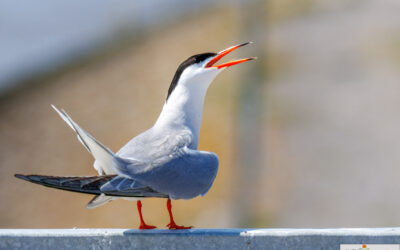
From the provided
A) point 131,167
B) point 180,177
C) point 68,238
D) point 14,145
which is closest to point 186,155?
point 180,177

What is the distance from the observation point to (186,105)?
89.9 inches

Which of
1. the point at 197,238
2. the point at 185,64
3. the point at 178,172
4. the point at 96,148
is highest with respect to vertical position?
the point at 185,64

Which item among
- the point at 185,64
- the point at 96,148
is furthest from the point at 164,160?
the point at 185,64

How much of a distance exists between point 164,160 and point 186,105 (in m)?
0.31

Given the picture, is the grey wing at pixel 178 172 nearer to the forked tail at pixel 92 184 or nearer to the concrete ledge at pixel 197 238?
the forked tail at pixel 92 184

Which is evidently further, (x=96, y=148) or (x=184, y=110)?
(x=184, y=110)

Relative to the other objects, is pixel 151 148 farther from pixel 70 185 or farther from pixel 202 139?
pixel 202 139

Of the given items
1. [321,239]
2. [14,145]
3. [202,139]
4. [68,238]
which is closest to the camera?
[321,239]

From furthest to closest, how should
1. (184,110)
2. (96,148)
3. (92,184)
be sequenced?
(184,110), (96,148), (92,184)

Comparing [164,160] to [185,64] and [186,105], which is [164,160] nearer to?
[186,105]

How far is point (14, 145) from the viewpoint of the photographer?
9.52 m

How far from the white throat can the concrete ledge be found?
460 millimetres

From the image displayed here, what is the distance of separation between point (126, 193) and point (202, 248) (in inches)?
12.4

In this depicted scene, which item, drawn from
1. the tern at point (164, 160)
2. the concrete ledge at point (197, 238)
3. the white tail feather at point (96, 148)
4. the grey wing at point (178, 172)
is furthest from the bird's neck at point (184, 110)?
the concrete ledge at point (197, 238)
